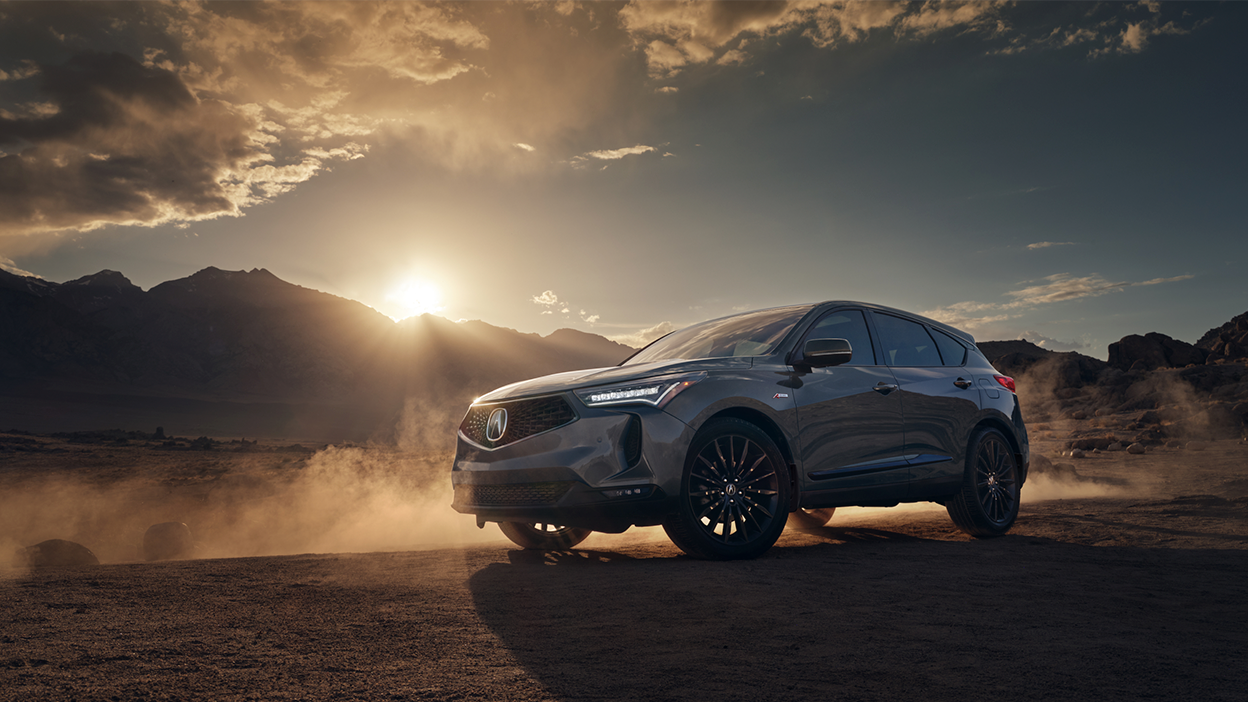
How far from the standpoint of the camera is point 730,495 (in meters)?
4.94

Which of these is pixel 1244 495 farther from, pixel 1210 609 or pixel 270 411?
pixel 270 411

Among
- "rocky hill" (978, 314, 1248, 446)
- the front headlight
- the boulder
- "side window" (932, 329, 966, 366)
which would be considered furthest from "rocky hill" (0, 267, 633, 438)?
the front headlight

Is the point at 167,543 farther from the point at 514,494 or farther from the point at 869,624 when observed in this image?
the point at 869,624

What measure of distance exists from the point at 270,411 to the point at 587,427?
290ft

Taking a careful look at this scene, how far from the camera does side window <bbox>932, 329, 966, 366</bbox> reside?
6906 mm

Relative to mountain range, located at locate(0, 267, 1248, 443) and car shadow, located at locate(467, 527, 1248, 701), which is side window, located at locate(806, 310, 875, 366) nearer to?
car shadow, located at locate(467, 527, 1248, 701)

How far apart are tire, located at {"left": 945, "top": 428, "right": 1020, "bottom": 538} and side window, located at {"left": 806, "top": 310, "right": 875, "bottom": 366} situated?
1396 millimetres

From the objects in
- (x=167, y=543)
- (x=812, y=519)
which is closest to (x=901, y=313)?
(x=812, y=519)

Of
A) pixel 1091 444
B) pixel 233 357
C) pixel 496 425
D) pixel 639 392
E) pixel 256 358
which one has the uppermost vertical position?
pixel 233 357

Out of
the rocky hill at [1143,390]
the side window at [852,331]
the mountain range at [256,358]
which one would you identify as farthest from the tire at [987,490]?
the mountain range at [256,358]

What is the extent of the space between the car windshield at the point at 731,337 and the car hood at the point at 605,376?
0.43 meters

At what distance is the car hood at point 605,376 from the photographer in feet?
16.1

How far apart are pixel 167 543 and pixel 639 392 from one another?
7479mm

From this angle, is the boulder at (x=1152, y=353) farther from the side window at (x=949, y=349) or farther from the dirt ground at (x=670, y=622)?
the dirt ground at (x=670, y=622)
